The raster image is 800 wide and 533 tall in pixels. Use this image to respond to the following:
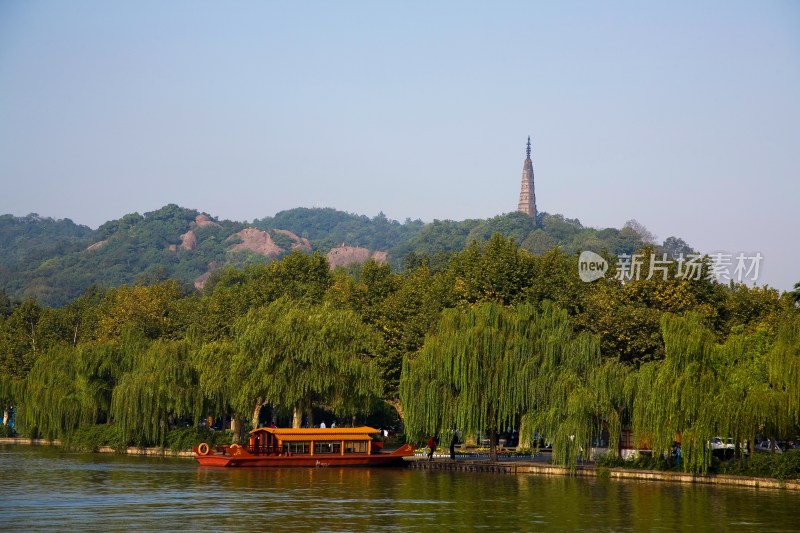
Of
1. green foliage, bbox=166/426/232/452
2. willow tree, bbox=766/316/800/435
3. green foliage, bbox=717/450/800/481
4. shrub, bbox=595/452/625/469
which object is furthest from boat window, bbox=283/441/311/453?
willow tree, bbox=766/316/800/435

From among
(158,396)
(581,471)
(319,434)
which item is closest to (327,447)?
Result: (319,434)

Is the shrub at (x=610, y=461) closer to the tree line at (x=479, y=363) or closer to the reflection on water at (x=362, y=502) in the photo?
the tree line at (x=479, y=363)

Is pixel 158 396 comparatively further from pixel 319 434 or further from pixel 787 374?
pixel 787 374

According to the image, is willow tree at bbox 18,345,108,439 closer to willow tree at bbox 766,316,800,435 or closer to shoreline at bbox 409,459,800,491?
shoreline at bbox 409,459,800,491

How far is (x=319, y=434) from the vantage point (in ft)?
188

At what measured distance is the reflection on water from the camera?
33.4 metres

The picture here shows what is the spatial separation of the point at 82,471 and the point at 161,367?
13.9m

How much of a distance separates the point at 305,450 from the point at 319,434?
1.12 metres

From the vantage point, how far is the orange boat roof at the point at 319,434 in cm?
5706

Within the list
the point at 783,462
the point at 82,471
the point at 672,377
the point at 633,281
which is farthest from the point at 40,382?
the point at 783,462

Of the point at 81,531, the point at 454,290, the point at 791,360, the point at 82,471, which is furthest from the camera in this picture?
the point at 454,290

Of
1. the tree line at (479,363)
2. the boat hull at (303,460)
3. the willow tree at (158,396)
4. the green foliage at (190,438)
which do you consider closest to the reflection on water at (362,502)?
the tree line at (479,363)

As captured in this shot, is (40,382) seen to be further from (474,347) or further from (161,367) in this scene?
(474,347)

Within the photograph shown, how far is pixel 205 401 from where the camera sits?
6569 cm
